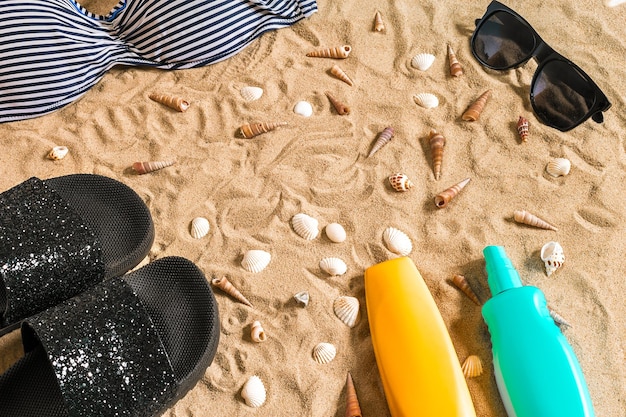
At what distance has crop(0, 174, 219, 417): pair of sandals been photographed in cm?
131

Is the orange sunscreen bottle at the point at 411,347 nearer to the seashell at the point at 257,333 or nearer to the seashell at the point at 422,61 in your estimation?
the seashell at the point at 257,333

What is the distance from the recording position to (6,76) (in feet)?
6.24

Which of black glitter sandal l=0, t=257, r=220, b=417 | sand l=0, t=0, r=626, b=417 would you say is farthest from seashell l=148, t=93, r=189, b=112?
black glitter sandal l=0, t=257, r=220, b=417

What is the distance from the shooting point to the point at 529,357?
4.48ft

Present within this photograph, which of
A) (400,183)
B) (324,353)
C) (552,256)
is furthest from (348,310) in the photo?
(552,256)

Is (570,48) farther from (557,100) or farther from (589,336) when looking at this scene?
(589,336)

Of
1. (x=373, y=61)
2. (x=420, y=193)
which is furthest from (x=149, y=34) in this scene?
(x=420, y=193)

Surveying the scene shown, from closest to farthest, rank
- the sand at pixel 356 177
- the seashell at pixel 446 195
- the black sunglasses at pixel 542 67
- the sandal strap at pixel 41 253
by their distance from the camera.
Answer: the sandal strap at pixel 41 253, the sand at pixel 356 177, the seashell at pixel 446 195, the black sunglasses at pixel 542 67

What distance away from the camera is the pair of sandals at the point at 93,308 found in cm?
131

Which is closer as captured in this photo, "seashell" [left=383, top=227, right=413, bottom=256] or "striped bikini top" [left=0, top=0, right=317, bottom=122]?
"seashell" [left=383, top=227, right=413, bottom=256]

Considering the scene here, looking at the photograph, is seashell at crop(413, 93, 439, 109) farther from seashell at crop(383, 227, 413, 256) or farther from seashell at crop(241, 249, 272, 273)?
seashell at crop(241, 249, 272, 273)

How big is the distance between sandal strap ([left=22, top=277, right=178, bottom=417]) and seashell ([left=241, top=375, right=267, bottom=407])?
19cm

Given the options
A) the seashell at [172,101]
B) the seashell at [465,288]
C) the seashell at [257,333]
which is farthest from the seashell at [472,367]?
the seashell at [172,101]

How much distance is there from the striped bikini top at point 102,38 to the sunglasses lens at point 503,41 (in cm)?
61
